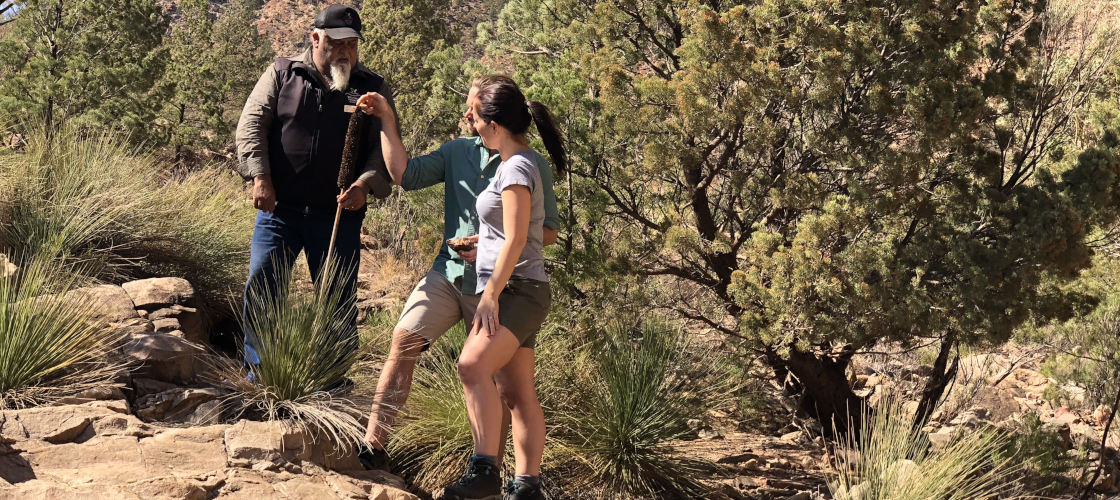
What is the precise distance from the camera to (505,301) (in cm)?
363

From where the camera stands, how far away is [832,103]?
246 inches

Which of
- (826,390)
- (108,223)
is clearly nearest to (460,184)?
(108,223)

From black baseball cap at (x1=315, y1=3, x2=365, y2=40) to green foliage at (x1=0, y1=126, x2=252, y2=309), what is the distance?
2.12m

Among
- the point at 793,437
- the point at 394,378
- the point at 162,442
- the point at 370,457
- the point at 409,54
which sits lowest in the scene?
the point at 162,442

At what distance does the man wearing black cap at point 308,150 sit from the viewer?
14.0ft

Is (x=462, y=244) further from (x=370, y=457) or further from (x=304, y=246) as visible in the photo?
(x=304, y=246)

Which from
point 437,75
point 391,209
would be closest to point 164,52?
point 391,209

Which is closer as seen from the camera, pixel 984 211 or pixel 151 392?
pixel 151 392

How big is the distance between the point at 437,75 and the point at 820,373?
352cm

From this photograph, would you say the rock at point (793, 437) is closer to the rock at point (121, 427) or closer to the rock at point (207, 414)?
the rock at point (207, 414)

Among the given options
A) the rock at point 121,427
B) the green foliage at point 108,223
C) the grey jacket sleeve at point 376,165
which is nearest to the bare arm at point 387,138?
the grey jacket sleeve at point 376,165

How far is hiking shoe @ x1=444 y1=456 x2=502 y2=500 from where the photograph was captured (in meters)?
3.53

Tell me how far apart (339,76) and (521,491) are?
6.36 feet

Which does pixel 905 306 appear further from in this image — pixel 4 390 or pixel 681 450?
pixel 4 390
